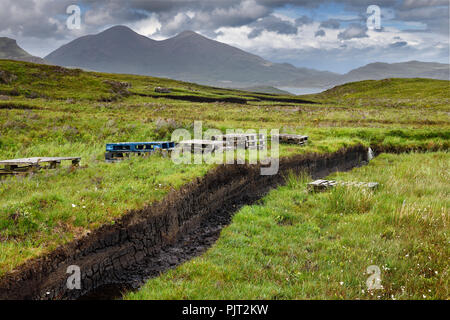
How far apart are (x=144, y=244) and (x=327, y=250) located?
4810 mm

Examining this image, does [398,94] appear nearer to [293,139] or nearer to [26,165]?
[293,139]

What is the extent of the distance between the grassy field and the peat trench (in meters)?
0.84

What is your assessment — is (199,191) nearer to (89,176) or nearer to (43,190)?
(89,176)

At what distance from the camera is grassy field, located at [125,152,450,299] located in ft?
22.8

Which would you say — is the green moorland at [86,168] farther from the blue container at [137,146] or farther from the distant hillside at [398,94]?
the distant hillside at [398,94]

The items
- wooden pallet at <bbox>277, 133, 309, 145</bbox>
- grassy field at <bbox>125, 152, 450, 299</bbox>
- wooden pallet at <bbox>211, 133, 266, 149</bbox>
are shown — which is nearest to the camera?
grassy field at <bbox>125, 152, 450, 299</bbox>

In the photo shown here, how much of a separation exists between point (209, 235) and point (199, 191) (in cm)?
194

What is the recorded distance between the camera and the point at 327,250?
8805mm

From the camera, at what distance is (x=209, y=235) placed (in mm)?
10633

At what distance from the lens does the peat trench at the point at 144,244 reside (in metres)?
6.75

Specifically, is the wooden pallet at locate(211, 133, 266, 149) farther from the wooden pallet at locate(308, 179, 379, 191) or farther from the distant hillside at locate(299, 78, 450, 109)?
the distant hillside at locate(299, 78, 450, 109)

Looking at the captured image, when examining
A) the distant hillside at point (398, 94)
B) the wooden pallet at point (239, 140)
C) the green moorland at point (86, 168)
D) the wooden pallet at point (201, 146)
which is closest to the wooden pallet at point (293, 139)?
the green moorland at point (86, 168)

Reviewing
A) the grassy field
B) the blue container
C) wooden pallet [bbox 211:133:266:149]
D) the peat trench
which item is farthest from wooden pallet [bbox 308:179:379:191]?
the blue container

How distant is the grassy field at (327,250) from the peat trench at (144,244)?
2.75 feet
